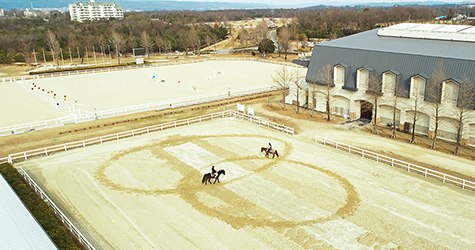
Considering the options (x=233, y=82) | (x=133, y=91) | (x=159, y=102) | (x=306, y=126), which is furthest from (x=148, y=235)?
(x=233, y=82)

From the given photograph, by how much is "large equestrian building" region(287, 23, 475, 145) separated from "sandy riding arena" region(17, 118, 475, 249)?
8757mm

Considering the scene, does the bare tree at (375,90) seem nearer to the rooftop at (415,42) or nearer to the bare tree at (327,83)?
the rooftop at (415,42)

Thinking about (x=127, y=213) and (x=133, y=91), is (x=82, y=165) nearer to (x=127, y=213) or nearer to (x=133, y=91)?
(x=127, y=213)

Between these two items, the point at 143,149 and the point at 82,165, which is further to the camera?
the point at 143,149

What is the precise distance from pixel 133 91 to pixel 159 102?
27.5 feet

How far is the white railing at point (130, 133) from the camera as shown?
92.1 ft

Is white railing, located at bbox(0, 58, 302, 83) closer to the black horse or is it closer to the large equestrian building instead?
the large equestrian building

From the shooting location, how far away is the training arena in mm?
39575

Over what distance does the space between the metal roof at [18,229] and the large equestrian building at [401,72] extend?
2621 cm

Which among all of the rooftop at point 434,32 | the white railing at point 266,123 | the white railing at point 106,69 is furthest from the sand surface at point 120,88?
the rooftop at point 434,32

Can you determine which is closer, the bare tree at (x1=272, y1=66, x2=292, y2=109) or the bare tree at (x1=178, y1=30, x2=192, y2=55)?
the bare tree at (x1=272, y1=66, x2=292, y2=109)

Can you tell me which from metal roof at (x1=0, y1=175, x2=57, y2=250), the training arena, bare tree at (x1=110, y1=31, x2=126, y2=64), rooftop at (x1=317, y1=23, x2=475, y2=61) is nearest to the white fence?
metal roof at (x1=0, y1=175, x2=57, y2=250)

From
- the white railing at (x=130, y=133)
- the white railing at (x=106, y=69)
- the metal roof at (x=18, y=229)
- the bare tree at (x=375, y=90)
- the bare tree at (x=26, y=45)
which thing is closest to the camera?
the metal roof at (x=18, y=229)

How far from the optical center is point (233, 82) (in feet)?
185
